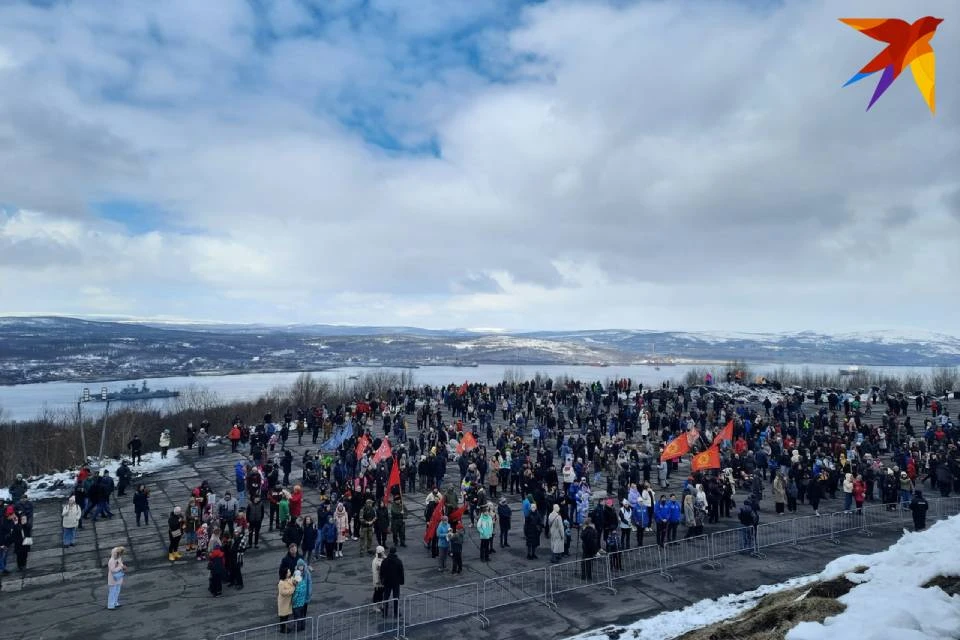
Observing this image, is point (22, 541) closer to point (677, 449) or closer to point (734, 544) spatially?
point (734, 544)

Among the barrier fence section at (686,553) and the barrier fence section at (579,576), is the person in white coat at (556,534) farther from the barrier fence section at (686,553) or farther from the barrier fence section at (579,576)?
the barrier fence section at (686,553)

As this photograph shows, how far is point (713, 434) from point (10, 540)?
109ft

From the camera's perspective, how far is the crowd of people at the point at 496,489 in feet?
50.1

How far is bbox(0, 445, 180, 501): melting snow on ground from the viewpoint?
24.9 meters

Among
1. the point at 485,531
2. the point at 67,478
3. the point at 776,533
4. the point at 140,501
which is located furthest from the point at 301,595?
the point at 67,478

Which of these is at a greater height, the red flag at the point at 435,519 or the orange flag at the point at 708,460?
the orange flag at the point at 708,460

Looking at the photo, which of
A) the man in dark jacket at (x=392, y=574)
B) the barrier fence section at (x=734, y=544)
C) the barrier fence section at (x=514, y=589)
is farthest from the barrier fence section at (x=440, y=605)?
the barrier fence section at (x=734, y=544)

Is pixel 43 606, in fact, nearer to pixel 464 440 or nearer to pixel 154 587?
pixel 154 587

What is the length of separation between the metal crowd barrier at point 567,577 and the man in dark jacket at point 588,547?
41mm

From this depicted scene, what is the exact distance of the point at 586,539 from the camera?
1420cm

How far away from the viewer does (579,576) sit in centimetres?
1463

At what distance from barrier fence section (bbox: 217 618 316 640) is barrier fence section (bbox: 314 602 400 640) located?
8.6 inches

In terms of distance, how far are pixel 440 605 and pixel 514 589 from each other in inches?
76.1

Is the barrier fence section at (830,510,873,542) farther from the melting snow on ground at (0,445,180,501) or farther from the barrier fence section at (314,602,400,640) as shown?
the melting snow on ground at (0,445,180,501)
